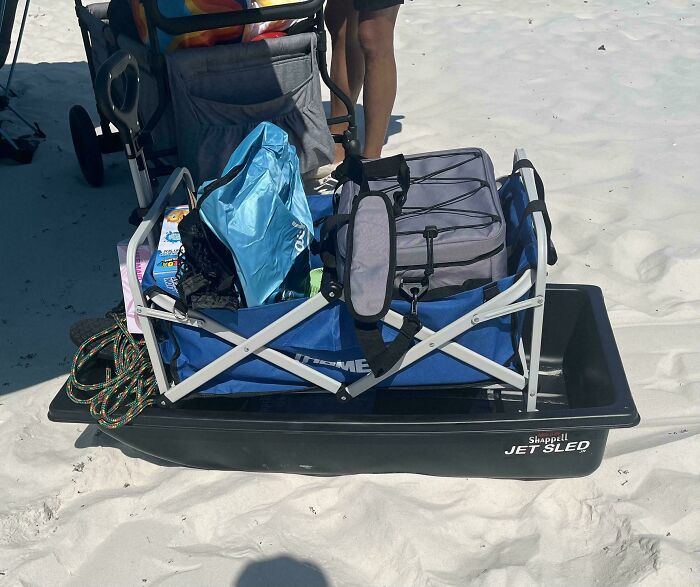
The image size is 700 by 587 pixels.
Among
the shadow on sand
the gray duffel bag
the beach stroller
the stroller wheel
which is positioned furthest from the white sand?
the beach stroller

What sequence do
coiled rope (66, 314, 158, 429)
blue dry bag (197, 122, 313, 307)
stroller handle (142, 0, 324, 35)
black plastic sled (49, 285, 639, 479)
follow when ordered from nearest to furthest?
blue dry bag (197, 122, 313, 307) < black plastic sled (49, 285, 639, 479) < coiled rope (66, 314, 158, 429) < stroller handle (142, 0, 324, 35)

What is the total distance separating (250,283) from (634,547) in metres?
1.37

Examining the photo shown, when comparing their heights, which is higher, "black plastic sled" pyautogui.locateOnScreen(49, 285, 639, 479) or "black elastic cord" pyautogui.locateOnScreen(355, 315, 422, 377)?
"black elastic cord" pyautogui.locateOnScreen(355, 315, 422, 377)

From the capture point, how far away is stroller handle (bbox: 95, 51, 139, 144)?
2271 millimetres

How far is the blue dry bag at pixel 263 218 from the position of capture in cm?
220

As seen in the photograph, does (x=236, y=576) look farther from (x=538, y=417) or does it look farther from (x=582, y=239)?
(x=582, y=239)

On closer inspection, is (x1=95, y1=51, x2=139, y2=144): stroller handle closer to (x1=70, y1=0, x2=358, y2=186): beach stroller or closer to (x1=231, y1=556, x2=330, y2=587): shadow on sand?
(x1=70, y1=0, x2=358, y2=186): beach stroller

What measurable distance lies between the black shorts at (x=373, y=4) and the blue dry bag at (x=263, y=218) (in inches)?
51.0

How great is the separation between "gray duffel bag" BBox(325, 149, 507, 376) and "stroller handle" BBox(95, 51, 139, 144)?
71cm

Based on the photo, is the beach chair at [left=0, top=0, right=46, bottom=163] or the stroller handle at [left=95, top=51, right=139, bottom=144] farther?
the beach chair at [left=0, top=0, right=46, bottom=163]

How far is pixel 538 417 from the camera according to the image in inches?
90.3

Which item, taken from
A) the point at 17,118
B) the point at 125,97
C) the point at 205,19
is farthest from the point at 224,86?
the point at 17,118

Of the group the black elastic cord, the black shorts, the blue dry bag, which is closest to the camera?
the black elastic cord

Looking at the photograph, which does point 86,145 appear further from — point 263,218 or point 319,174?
point 263,218
